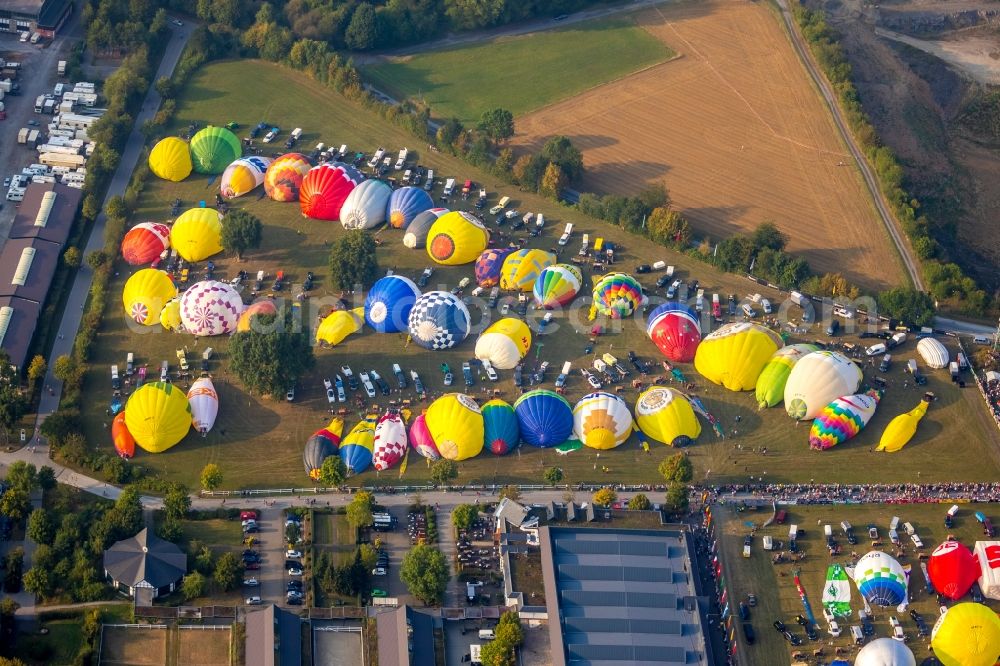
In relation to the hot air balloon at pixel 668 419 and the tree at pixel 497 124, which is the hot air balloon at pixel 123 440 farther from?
the tree at pixel 497 124

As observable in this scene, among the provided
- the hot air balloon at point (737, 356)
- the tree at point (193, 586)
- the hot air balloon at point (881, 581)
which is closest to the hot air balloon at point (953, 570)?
the hot air balloon at point (881, 581)

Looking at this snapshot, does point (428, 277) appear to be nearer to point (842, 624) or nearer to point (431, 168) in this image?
point (431, 168)

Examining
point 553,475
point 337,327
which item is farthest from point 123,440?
point 553,475

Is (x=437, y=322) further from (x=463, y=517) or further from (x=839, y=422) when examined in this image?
(x=839, y=422)

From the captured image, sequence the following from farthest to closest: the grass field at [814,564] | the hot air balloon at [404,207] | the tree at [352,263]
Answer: the hot air balloon at [404,207], the tree at [352,263], the grass field at [814,564]

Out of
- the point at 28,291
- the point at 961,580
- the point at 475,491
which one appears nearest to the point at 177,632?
the point at 475,491

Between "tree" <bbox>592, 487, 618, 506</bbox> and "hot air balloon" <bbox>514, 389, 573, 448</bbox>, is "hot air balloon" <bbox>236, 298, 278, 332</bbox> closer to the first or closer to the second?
"hot air balloon" <bbox>514, 389, 573, 448</bbox>
